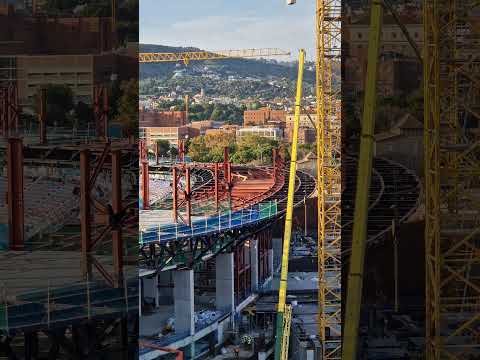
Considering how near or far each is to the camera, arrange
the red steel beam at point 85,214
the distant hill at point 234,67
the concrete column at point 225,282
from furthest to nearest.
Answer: the concrete column at point 225,282
the distant hill at point 234,67
the red steel beam at point 85,214

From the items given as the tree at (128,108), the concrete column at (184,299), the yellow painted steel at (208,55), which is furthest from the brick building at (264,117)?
the tree at (128,108)

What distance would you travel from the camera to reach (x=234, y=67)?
7.80 metres

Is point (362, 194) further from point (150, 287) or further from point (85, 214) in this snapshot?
point (150, 287)

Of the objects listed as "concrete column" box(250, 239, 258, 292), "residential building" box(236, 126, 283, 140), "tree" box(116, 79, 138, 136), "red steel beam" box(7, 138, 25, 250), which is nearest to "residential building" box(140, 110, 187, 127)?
"residential building" box(236, 126, 283, 140)

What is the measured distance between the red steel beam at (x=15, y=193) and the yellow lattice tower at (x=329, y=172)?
7.92ft

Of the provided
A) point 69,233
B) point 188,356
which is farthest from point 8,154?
point 188,356

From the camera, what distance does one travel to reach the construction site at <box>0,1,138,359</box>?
4.99 m

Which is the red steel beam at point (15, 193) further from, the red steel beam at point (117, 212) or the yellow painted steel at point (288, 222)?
the yellow painted steel at point (288, 222)

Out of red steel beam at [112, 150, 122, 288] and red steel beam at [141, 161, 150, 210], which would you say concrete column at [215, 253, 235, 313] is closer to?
red steel beam at [141, 161, 150, 210]

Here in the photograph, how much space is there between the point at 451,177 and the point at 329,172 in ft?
7.68

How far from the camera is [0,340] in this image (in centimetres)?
488

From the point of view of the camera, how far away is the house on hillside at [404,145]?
17.4 feet

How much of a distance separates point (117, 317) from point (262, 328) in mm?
3059

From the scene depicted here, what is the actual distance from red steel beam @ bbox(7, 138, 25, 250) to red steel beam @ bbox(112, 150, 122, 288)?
559 millimetres
